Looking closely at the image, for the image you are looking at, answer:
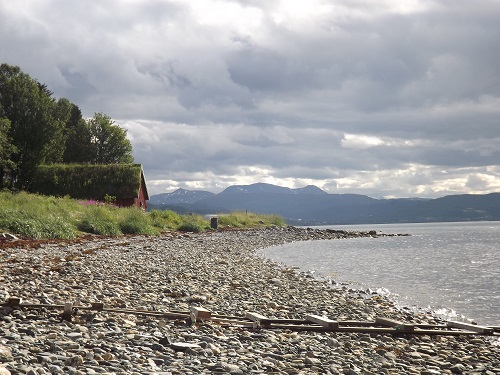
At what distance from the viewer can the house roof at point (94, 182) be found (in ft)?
173

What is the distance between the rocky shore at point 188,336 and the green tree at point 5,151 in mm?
38516

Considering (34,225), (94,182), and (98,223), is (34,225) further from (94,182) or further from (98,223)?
(94,182)

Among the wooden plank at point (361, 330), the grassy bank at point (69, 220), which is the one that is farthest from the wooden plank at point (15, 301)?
the grassy bank at point (69, 220)

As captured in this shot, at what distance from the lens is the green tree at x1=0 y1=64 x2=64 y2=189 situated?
5822 centimetres

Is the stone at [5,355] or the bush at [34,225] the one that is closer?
the stone at [5,355]

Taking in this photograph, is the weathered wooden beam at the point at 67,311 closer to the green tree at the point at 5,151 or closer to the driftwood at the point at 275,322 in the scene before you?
the driftwood at the point at 275,322

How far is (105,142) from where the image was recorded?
3226 inches

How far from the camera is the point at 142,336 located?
758 centimetres

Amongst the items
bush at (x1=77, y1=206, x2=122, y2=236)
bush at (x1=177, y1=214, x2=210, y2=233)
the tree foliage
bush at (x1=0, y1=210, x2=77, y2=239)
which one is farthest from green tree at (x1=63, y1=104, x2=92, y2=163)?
bush at (x1=0, y1=210, x2=77, y2=239)

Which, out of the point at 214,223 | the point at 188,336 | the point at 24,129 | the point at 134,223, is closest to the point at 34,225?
the point at 134,223

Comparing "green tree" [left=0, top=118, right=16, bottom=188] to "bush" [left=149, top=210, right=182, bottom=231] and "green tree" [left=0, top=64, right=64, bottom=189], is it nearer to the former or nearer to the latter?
"green tree" [left=0, top=64, right=64, bottom=189]

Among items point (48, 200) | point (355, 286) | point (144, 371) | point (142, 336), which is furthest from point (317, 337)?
point (48, 200)

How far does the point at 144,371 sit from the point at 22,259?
11950 mm

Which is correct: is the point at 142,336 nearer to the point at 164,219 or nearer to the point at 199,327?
the point at 199,327
